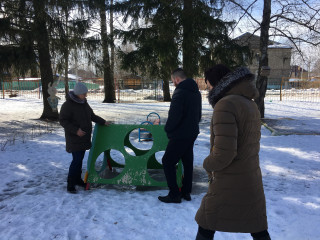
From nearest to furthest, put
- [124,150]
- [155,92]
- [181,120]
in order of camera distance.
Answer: [181,120] < [124,150] < [155,92]

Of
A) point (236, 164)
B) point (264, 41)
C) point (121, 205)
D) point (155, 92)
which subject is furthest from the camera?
point (155, 92)

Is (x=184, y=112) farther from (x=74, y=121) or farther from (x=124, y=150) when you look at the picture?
(x=74, y=121)

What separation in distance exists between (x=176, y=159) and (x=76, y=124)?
1554 millimetres

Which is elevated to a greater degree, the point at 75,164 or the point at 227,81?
the point at 227,81

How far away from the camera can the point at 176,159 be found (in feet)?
10.8

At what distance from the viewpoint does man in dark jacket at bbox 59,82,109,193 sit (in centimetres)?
368

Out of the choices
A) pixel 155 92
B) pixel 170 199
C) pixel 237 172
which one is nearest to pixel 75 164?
pixel 170 199

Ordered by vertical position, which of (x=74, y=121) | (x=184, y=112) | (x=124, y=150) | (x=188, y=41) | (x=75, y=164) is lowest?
(x=75, y=164)

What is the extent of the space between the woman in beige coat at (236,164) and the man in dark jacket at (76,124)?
93.0 inches

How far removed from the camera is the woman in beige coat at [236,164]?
1.70 metres

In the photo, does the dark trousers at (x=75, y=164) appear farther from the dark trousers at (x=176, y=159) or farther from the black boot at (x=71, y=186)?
the dark trousers at (x=176, y=159)

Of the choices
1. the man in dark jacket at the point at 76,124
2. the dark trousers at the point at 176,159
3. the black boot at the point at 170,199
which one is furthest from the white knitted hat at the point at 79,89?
the black boot at the point at 170,199

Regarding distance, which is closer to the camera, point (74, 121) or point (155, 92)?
point (74, 121)

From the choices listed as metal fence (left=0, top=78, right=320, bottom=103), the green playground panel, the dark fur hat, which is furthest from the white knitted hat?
metal fence (left=0, top=78, right=320, bottom=103)
